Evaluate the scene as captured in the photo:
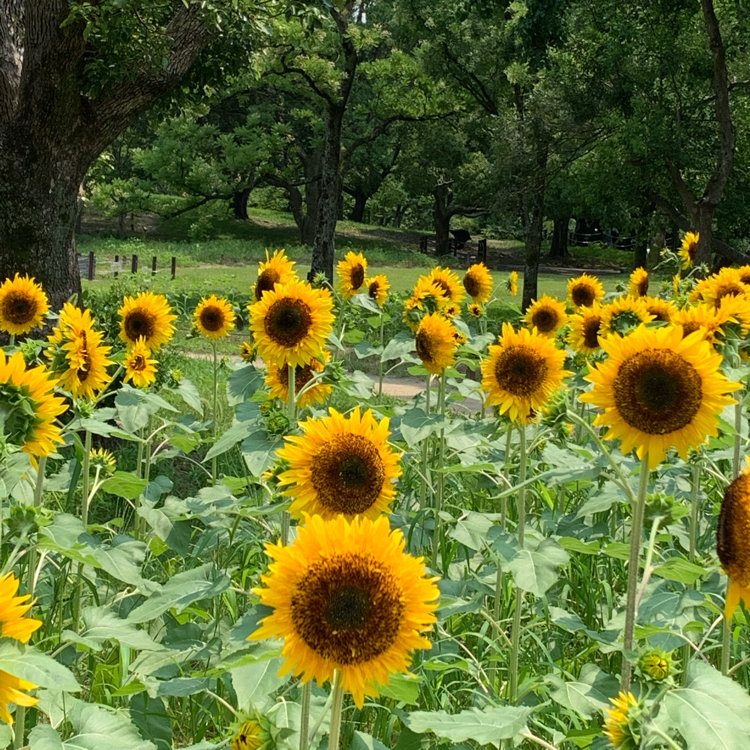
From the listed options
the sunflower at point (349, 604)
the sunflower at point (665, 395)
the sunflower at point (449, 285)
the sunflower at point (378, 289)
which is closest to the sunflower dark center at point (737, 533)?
the sunflower at point (665, 395)

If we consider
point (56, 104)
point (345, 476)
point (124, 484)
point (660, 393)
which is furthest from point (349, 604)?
point (56, 104)

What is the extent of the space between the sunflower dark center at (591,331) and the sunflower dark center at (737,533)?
2611mm

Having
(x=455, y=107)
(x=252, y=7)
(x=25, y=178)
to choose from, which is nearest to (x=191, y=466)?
(x=25, y=178)

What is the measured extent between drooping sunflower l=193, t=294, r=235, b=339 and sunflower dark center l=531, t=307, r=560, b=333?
1516 millimetres

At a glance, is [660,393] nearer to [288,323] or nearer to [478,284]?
[288,323]

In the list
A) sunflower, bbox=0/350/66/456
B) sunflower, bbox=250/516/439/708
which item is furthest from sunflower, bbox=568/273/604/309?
sunflower, bbox=250/516/439/708

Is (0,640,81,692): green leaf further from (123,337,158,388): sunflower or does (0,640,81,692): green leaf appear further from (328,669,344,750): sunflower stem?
(123,337,158,388): sunflower

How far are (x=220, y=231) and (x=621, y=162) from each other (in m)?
23.3

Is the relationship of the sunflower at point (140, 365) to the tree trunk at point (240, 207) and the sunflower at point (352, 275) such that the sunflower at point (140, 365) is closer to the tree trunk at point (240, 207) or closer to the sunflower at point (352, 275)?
the sunflower at point (352, 275)

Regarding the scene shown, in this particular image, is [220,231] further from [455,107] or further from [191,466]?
[191,466]

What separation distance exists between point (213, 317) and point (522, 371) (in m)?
2.17

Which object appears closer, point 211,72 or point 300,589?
point 300,589

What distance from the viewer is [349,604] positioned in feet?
4.65

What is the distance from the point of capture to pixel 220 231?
37.0m
